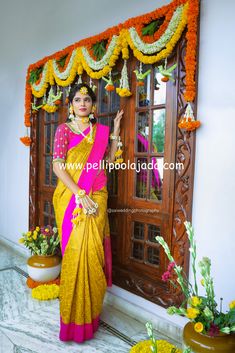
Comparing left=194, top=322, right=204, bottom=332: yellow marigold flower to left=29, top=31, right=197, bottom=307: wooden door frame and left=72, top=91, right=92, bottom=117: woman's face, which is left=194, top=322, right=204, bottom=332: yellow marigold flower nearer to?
left=29, top=31, right=197, bottom=307: wooden door frame

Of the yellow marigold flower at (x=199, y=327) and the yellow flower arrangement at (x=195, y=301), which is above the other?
the yellow flower arrangement at (x=195, y=301)

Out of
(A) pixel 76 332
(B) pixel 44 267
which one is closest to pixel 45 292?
(B) pixel 44 267

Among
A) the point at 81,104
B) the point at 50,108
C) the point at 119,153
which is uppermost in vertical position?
the point at 50,108

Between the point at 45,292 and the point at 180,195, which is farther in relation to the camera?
the point at 45,292

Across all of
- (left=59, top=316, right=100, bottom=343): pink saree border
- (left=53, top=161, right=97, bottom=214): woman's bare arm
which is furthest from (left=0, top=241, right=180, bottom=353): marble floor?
(left=53, top=161, right=97, bottom=214): woman's bare arm

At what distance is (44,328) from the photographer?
1919mm

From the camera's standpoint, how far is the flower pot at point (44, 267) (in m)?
2.42

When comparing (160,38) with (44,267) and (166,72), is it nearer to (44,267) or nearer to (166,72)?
(166,72)

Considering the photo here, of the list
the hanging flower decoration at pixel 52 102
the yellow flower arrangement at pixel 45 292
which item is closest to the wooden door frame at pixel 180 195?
the yellow flower arrangement at pixel 45 292

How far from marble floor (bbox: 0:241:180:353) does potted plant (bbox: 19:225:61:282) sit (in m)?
0.18

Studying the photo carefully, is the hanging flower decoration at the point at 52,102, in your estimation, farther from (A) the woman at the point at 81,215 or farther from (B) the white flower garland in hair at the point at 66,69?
(A) the woman at the point at 81,215

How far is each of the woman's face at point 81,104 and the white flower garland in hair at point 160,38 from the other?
0.45 meters

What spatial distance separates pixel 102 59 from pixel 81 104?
44 cm

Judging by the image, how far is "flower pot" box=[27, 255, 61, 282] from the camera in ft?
7.94
